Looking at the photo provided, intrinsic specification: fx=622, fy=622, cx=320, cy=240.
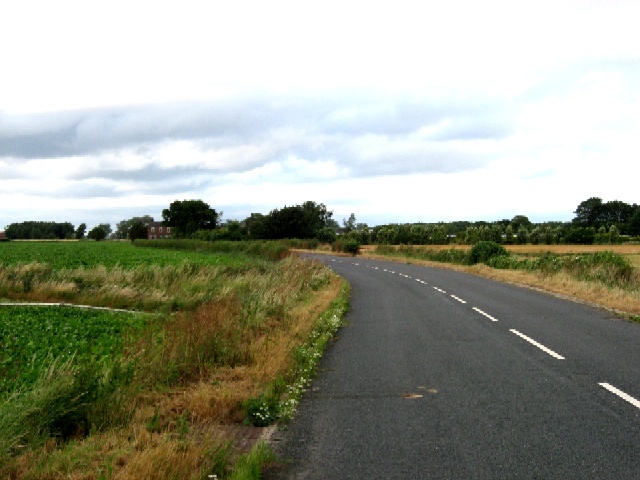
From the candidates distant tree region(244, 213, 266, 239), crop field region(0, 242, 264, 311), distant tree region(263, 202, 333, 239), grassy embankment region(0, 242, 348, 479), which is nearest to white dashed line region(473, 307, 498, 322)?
grassy embankment region(0, 242, 348, 479)

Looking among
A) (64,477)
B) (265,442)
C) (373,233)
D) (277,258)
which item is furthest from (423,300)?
(373,233)

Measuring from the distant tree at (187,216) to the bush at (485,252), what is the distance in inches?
4345

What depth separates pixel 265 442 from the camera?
6148 millimetres

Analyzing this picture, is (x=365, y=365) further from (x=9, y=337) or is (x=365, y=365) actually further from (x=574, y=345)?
(x=9, y=337)

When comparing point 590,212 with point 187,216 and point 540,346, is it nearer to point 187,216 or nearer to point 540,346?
point 187,216

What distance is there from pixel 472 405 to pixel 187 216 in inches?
5756

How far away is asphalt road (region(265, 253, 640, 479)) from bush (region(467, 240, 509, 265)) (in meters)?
28.9

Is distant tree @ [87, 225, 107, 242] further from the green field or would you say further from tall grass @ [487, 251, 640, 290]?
tall grass @ [487, 251, 640, 290]

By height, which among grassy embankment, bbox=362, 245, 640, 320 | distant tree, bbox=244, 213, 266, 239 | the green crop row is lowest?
the green crop row

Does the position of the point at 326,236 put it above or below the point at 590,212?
below

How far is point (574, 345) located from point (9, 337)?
1137cm

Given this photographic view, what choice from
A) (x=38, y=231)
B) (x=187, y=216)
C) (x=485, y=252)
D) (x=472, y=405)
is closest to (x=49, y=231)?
(x=38, y=231)

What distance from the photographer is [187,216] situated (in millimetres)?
149625

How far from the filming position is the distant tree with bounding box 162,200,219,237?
149137mm
